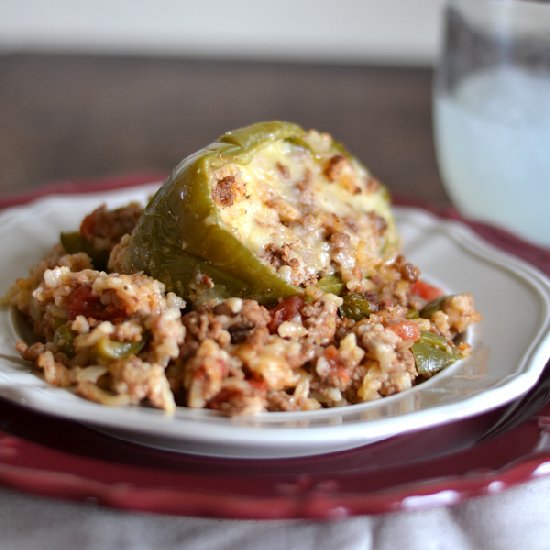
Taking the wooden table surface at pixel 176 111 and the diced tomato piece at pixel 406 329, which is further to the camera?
the wooden table surface at pixel 176 111

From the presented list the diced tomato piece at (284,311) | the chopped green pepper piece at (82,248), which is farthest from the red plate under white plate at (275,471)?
the chopped green pepper piece at (82,248)

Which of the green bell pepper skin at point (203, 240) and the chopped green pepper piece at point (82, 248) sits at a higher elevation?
the green bell pepper skin at point (203, 240)

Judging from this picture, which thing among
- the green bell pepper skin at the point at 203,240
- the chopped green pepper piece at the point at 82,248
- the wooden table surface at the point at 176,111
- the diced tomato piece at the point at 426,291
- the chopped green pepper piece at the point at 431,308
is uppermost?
the green bell pepper skin at the point at 203,240

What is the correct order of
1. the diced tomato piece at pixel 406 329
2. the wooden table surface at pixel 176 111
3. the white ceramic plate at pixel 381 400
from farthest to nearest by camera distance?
the wooden table surface at pixel 176 111 < the diced tomato piece at pixel 406 329 < the white ceramic plate at pixel 381 400

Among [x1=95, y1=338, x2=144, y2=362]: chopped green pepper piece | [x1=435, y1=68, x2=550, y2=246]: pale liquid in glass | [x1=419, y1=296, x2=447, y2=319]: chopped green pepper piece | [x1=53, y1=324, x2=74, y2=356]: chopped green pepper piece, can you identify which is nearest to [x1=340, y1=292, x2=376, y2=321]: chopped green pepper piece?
[x1=419, y1=296, x2=447, y2=319]: chopped green pepper piece

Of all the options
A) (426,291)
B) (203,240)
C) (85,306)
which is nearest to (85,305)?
(85,306)

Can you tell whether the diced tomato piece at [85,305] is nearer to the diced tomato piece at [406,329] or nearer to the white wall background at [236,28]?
the diced tomato piece at [406,329]

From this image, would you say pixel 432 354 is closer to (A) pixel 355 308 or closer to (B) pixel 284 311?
(A) pixel 355 308
